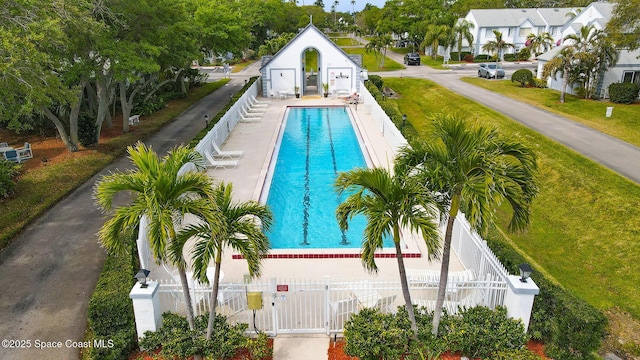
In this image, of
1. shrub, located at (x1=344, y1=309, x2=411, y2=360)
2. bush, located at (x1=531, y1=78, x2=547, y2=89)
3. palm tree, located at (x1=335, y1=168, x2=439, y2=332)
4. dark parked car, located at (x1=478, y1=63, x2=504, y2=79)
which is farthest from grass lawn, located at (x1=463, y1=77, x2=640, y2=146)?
palm tree, located at (x1=335, y1=168, x2=439, y2=332)

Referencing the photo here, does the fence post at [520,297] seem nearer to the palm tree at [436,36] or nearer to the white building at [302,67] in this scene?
the white building at [302,67]

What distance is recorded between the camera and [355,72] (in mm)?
35812

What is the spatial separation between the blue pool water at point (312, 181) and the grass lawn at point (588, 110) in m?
12.9

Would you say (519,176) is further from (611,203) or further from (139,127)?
(139,127)

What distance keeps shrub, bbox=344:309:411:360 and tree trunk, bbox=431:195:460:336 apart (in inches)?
20.4

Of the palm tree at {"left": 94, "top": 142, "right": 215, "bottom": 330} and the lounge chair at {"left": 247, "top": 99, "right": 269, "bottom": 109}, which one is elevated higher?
the palm tree at {"left": 94, "top": 142, "right": 215, "bottom": 330}

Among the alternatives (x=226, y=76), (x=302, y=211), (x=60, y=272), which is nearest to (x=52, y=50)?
(x=60, y=272)

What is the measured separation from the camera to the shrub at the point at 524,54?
55750 millimetres

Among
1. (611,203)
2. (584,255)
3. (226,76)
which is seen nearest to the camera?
(584,255)

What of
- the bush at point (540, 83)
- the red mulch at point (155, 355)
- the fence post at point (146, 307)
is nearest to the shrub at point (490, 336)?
the red mulch at point (155, 355)

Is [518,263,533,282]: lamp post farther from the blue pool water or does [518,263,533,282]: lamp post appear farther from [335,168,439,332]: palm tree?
the blue pool water

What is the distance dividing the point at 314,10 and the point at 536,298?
121 metres

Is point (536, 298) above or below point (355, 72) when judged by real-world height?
below

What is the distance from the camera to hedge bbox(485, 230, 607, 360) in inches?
320
